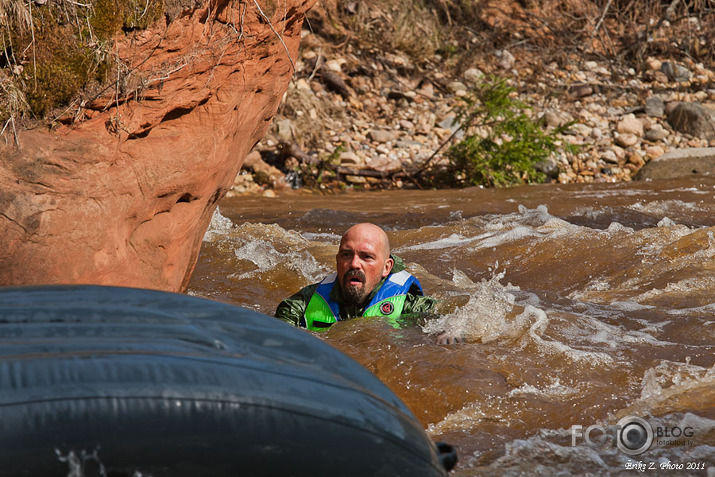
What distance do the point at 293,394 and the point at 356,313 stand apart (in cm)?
274

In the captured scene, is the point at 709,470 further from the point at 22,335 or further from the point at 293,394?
the point at 22,335

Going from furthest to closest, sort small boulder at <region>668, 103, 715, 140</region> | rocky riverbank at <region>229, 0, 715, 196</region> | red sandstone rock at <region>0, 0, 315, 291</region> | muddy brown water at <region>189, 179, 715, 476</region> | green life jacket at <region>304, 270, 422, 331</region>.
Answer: small boulder at <region>668, 103, 715, 140</region> → rocky riverbank at <region>229, 0, 715, 196</region> → green life jacket at <region>304, 270, 422, 331</region> → red sandstone rock at <region>0, 0, 315, 291</region> → muddy brown water at <region>189, 179, 715, 476</region>

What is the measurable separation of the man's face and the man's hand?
574 mm

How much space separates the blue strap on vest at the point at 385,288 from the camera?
170 inches

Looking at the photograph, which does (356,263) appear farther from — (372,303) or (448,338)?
(448,338)

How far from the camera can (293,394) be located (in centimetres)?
163

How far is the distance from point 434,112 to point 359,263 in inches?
347

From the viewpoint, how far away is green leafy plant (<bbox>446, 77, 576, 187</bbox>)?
10602mm

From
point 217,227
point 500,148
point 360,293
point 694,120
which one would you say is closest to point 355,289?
point 360,293

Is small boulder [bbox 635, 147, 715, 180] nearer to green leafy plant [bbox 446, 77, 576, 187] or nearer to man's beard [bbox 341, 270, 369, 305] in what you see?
green leafy plant [bbox 446, 77, 576, 187]

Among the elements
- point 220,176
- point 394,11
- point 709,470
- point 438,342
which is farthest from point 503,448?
point 394,11

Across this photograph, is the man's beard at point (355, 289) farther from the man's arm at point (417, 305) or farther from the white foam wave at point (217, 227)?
the white foam wave at point (217, 227)

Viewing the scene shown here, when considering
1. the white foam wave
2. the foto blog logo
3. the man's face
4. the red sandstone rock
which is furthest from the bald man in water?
the white foam wave

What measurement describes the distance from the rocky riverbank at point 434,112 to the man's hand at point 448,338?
639 cm
